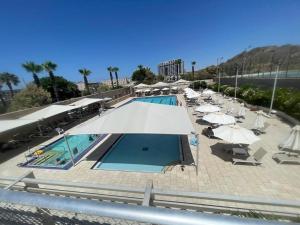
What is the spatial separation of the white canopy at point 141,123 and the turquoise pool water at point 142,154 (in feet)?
5.99

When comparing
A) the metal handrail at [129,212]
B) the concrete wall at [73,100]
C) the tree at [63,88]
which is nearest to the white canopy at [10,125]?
the concrete wall at [73,100]

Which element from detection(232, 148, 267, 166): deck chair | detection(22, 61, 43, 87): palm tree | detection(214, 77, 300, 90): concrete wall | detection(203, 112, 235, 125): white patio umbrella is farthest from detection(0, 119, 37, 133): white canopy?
detection(214, 77, 300, 90): concrete wall

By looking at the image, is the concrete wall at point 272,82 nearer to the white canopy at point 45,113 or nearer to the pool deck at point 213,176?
the pool deck at point 213,176

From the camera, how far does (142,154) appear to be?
36.0 ft

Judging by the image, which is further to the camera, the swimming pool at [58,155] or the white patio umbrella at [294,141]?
the swimming pool at [58,155]

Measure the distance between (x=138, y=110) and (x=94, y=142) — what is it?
428cm

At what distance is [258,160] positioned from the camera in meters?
8.78

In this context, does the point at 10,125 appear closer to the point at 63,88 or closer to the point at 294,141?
the point at 294,141

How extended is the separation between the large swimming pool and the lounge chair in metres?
4.74

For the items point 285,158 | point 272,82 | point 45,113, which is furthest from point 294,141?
point 272,82

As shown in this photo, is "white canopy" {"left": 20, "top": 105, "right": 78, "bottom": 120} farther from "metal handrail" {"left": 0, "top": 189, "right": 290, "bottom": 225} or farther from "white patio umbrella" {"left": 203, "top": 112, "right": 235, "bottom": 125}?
"metal handrail" {"left": 0, "top": 189, "right": 290, "bottom": 225}

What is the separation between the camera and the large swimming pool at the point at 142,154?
30.3ft

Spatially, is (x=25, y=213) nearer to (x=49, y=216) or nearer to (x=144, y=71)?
(x=49, y=216)

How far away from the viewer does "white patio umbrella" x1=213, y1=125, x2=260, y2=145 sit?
8.69 meters
